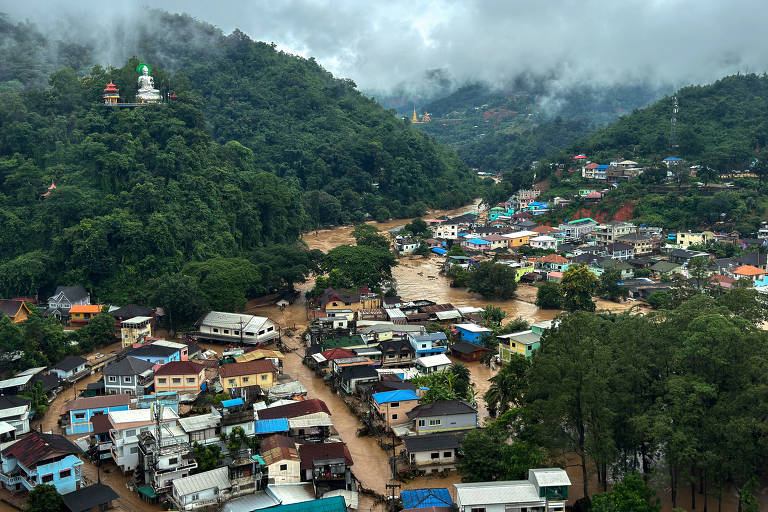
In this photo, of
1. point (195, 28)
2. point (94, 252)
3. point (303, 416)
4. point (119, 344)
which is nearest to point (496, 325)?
point (303, 416)

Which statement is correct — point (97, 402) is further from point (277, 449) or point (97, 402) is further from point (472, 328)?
point (472, 328)

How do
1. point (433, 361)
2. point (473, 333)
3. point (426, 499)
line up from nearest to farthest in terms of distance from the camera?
point (426, 499), point (433, 361), point (473, 333)

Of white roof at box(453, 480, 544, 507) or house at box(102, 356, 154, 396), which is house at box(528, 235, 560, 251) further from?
white roof at box(453, 480, 544, 507)

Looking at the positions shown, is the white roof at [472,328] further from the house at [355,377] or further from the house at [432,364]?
the house at [355,377]

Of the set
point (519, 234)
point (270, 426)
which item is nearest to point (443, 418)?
point (270, 426)

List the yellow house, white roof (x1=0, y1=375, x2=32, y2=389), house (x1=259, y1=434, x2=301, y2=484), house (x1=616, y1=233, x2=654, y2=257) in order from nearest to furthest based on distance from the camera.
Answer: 1. house (x1=259, y1=434, x2=301, y2=484)
2. white roof (x1=0, y1=375, x2=32, y2=389)
3. house (x1=616, y1=233, x2=654, y2=257)
4. the yellow house

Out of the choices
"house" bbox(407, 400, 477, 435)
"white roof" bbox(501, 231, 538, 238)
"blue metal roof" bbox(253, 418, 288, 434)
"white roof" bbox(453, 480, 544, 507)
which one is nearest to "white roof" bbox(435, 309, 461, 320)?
"house" bbox(407, 400, 477, 435)
